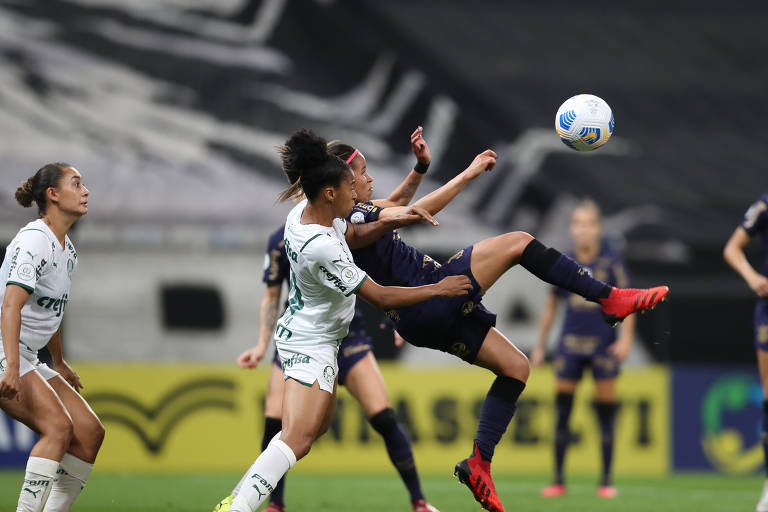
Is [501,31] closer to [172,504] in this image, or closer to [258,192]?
[258,192]

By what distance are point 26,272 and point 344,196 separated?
5.32 feet

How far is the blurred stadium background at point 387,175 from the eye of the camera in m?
11.9

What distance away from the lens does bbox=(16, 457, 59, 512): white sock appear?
18.0 feet

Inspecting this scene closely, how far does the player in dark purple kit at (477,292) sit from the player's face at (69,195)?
138 cm

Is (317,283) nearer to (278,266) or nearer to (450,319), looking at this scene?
(450,319)

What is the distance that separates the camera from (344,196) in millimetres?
5547

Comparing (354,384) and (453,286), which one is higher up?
(453,286)

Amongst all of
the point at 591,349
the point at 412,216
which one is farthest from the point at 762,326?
the point at 412,216

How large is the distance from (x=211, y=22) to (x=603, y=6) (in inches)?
273

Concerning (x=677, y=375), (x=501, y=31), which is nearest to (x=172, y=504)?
(x=677, y=375)

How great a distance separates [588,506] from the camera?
7.94 meters

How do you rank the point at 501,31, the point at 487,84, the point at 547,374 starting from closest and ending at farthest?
the point at 547,374 < the point at 487,84 < the point at 501,31

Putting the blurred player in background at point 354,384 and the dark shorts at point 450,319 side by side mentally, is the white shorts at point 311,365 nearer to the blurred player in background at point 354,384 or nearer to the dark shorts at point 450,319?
the dark shorts at point 450,319

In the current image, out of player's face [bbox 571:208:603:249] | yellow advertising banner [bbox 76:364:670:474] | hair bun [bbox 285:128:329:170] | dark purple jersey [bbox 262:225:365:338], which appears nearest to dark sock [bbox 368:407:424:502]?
dark purple jersey [bbox 262:225:365:338]
